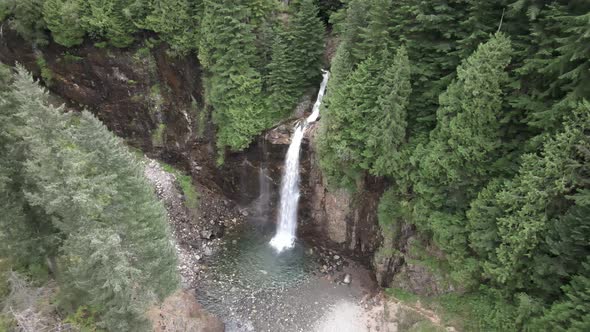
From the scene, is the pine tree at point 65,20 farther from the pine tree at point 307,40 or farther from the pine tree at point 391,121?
the pine tree at point 391,121

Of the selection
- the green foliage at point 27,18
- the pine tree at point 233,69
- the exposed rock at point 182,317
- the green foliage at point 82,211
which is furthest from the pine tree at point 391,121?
the green foliage at point 27,18

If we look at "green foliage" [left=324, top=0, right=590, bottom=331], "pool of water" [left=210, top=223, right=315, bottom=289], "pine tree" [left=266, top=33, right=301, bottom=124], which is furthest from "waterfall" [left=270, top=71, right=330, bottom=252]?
"green foliage" [left=324, top=0, right=590, bottom=331]

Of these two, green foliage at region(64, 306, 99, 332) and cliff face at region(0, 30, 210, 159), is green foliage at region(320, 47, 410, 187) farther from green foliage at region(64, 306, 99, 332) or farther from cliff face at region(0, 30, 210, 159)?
green foliage at region(64, 306, 99, 332)

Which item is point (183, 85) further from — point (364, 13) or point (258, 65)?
point (364, 13)

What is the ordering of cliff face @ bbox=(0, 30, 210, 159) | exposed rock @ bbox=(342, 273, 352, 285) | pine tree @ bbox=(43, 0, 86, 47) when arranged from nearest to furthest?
exposed rock @ bbox=(342, 273, 352, 285) → pine tree @ bbox=(43, 0, 86, 47) → cliff face @ bbox=(0, 30, 210, 159)

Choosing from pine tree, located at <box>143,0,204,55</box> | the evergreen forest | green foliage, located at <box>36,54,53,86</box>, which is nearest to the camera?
the evergreen forest

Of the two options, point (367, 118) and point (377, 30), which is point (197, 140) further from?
point (377, 30)

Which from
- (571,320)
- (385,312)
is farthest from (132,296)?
(571,320)

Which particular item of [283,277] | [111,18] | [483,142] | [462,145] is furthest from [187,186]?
[483,142]
